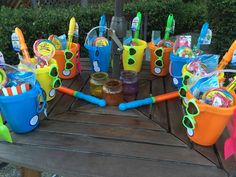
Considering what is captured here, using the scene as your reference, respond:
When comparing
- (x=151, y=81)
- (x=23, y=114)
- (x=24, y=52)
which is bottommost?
(x=151, y=81)

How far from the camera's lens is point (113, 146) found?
3.03 feet

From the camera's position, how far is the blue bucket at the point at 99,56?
1.35m

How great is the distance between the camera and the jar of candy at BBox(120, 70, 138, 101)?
1.22 m

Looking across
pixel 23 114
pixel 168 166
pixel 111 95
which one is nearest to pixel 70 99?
pixel 111 95

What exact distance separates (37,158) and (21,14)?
2.23 meters

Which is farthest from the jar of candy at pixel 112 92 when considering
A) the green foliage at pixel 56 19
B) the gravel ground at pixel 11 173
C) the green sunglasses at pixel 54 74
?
the green foliage at pixel 56 19

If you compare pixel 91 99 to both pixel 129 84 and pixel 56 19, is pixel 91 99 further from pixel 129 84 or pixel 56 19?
pixel 56 19

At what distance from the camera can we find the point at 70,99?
123 centimetres

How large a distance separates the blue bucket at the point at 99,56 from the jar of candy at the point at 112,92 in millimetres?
249

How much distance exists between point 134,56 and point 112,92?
→ 1.04 feet

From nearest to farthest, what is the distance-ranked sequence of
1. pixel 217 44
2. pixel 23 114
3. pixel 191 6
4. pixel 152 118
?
1. pixel 23 114
2. pixel 152 118
3. pixel 217 44
4. pixel 191 6

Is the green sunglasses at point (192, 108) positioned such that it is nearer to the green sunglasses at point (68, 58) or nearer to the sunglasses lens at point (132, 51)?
the sunglasses lens at point (132, 51)

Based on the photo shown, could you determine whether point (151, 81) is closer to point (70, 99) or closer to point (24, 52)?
point (70, 99)

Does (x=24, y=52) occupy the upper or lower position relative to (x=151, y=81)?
upper
